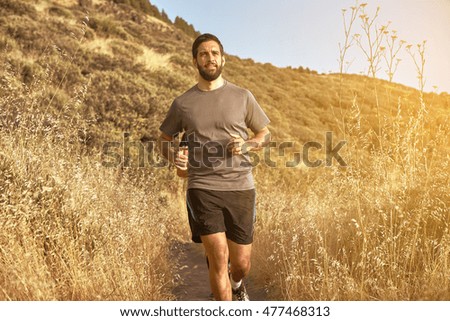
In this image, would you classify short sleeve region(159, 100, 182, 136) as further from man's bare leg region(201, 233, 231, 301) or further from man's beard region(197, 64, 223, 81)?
man's bare leg region(201, 233, 231, 301)

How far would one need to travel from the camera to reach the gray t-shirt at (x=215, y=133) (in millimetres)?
3268

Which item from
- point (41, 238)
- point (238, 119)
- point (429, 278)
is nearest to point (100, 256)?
point (41, 238)

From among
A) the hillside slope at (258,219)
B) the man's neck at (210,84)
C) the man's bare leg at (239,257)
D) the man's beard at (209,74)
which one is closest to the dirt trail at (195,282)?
the hillside slope at (258,219)

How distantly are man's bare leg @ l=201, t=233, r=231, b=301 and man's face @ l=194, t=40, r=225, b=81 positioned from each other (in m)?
1.22

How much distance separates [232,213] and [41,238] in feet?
5.10

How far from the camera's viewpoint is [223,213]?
341 centimetres

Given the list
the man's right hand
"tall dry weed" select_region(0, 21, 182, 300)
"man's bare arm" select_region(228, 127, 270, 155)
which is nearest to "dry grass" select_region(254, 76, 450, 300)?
"man's bare arm" select_region(228, 127, 270, 155)

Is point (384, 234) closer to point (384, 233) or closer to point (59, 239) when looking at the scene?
point (384, 233)

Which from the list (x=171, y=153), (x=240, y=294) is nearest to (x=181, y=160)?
(x=171, y=153)

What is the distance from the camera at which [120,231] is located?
13.1ft

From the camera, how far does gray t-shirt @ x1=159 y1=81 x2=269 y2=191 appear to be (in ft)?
10.7

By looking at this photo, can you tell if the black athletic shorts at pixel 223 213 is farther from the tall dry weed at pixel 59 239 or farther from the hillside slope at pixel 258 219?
the tall dry weed at pixel 59 239

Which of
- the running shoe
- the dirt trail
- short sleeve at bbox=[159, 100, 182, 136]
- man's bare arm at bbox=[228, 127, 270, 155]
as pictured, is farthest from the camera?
the dirt trail

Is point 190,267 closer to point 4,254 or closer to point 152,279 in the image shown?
point 152,279
